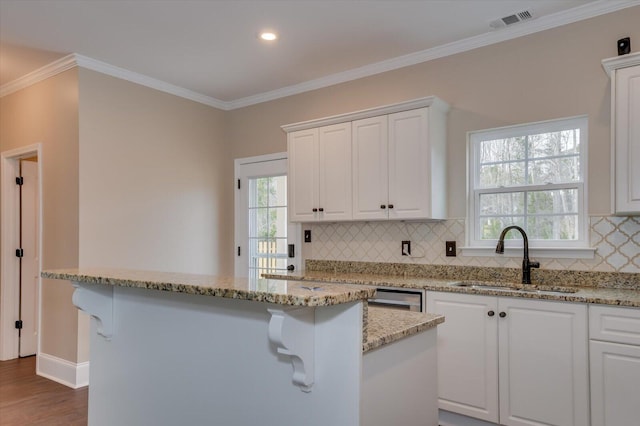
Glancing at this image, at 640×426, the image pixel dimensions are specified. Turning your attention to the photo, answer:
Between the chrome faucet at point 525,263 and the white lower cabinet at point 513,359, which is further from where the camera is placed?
the chrome faucet at point 525,263

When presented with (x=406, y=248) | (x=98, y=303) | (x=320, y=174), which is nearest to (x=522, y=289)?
Result: (x=406, y=248)

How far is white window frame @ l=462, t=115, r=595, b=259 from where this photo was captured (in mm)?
3000

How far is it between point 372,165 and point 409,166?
32 cm

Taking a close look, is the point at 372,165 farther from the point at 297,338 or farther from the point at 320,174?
the point at 297,338

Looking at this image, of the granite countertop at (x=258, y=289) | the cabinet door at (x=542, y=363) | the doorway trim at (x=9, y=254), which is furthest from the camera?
the doorway trim at (x=9, y=254)

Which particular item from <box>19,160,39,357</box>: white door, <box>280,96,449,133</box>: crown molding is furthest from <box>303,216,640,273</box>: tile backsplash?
<box>19,160,39,357</box>: white door

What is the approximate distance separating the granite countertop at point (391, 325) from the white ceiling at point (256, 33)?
2.04m

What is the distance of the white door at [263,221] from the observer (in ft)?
15.1

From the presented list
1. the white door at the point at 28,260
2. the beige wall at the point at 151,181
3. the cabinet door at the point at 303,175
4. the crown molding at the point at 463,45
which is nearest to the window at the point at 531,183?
the crown molding at the point at 463,45

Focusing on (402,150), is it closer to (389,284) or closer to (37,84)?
(389,284)

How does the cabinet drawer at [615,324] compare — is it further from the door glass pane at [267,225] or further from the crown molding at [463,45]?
the door glass pane at [267,225]

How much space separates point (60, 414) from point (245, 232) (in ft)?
7.84

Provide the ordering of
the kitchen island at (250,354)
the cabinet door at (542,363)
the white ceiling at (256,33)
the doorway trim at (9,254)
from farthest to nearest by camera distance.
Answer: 1. the doorway trim at (9,254)
2. the white ceiling at (256,33)
3. the cabinet door at (542,363)
4. the kitchen island at (250,354)

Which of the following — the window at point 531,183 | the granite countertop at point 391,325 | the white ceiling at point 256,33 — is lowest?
the granite countertop at point 391,325
